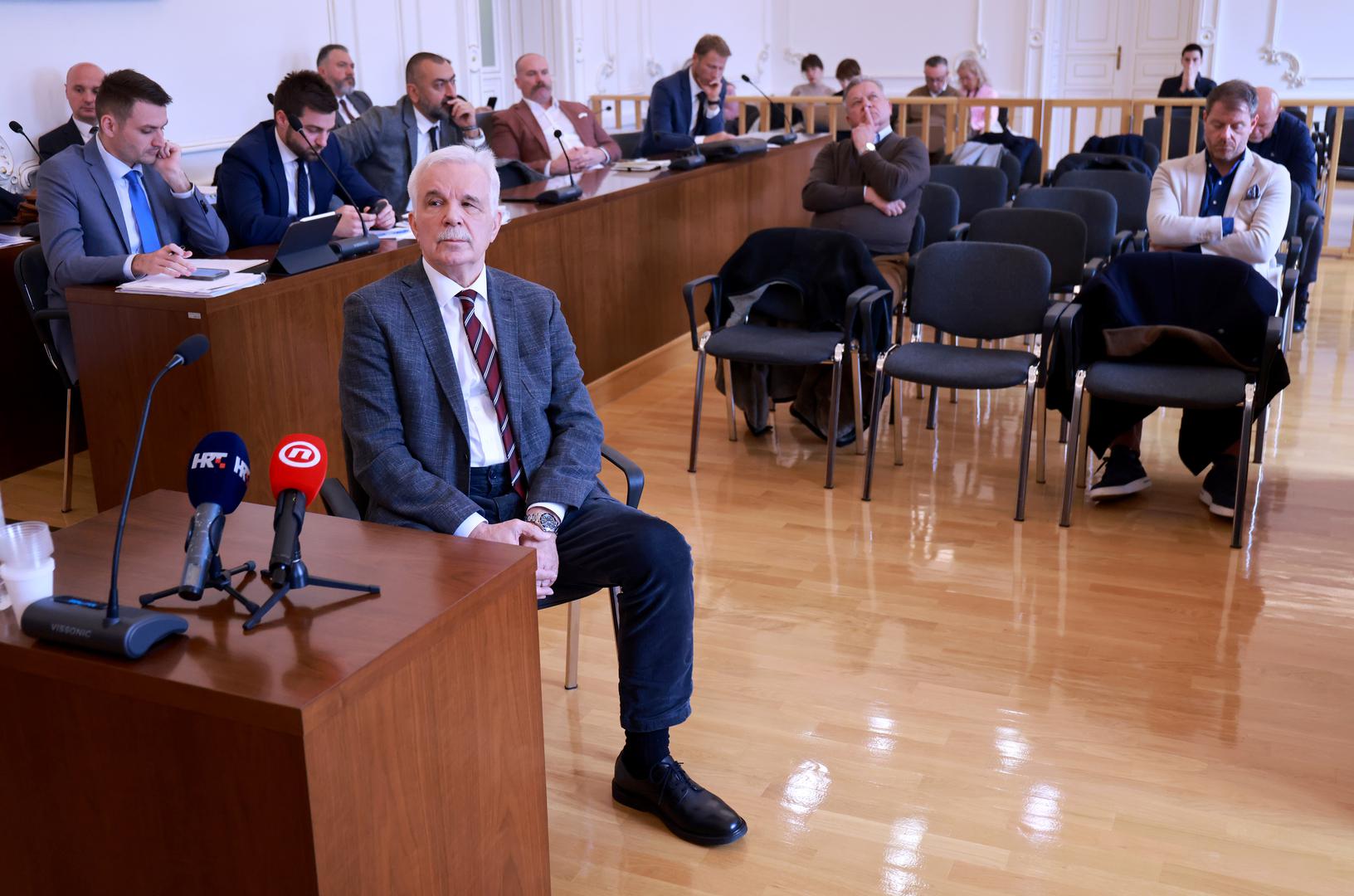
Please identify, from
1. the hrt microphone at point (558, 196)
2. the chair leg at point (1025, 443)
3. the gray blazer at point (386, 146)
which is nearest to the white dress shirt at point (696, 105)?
the gray blazer at point (386, 146)

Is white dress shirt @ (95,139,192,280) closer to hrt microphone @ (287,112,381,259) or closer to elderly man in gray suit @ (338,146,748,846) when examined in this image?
hrt microphone @ (287,112,381,259)

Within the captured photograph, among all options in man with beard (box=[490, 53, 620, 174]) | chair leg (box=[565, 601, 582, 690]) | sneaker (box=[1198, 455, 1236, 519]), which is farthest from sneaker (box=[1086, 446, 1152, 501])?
man with beard (box=[490, 53, 620, 174])

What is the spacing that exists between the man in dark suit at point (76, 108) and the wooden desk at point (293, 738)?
4687mm

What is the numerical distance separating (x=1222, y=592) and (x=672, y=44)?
9533 mm


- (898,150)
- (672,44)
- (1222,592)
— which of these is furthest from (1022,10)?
(1222,592)

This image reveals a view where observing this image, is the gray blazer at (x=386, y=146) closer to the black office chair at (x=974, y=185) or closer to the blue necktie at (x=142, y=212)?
the blue necktie at (x=142, y=212)

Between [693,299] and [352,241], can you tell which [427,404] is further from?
[693,299]

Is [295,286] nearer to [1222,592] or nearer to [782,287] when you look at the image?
[782,287]

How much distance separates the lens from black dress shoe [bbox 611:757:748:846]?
2.44 metres

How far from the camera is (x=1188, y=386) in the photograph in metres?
3.85

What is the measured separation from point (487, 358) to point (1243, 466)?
7.91ft

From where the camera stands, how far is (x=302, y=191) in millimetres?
4402

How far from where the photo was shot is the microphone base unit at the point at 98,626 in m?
1.61

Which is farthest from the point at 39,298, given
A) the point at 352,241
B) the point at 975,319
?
the point at 975,319
